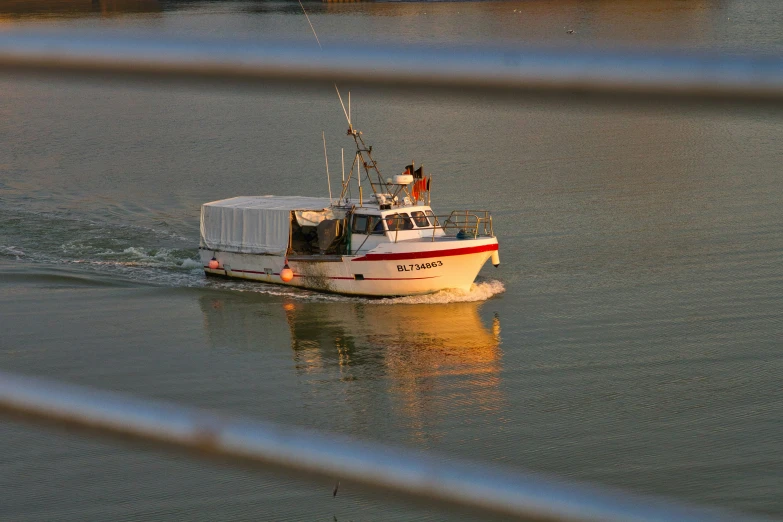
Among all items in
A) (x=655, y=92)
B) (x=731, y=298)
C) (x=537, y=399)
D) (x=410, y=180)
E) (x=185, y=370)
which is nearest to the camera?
(x=655, y=92)

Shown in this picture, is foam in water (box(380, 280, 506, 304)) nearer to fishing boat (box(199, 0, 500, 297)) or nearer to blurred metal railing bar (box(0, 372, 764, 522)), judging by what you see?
fishing boat (box(199, 0, 500, 297))

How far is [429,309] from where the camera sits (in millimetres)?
Result: 15172

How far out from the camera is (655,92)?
2.46 ft

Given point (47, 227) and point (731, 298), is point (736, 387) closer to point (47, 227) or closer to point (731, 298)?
point (731, 298)

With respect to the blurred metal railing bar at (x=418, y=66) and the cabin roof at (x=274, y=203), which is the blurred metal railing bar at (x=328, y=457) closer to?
the blurred metal railing bar at (x=418, y=66)

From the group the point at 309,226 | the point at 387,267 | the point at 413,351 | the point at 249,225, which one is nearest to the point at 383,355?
the point at 413,351

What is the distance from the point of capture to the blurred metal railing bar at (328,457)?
0.79m

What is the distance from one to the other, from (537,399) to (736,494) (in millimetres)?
2626

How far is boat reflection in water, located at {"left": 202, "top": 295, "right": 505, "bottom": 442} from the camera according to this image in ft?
36.9

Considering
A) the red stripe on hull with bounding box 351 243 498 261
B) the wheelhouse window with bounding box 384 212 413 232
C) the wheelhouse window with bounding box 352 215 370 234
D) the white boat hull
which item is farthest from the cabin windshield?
the red stripe on hull with bounding box 351 243 498 261

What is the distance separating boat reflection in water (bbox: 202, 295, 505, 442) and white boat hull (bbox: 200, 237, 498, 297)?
11.7 inches

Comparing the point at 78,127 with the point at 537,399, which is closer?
the point at 537,399

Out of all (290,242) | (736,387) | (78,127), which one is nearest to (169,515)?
(736,387)

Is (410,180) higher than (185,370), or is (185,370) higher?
(410,180)
